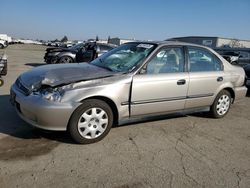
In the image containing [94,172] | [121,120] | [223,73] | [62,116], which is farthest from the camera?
[223,73]

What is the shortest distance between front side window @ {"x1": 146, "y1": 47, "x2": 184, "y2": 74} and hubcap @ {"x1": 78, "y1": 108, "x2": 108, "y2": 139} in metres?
1.10

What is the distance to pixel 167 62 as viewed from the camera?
15.0ft

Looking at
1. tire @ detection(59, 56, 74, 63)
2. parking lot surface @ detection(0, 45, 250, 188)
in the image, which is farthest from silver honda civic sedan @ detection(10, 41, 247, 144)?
tire @ detection(59, 56, 74, 63)

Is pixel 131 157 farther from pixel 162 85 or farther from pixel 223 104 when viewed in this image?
pixel 223 104

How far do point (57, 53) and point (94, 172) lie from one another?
11.0 m

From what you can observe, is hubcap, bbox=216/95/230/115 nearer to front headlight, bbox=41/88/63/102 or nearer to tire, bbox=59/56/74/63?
front headlight, bbox=41/88/63/102

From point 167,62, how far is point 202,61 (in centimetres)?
90

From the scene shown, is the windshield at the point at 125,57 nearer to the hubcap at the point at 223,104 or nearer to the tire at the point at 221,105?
the tire at the point at 221,105

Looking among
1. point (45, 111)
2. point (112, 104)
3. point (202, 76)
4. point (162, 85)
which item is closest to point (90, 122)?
point (112, 104)

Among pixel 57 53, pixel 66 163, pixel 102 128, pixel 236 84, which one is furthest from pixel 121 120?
pixel 57 53

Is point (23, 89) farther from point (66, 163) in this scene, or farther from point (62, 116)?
point (66, 163)

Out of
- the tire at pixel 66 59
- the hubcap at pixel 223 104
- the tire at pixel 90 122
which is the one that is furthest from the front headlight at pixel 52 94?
the tire at pixel 66 59

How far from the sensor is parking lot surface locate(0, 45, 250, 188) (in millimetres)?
2943

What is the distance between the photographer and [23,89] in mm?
3877
